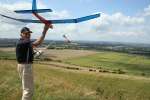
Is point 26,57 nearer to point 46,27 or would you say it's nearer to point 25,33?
point 25,33

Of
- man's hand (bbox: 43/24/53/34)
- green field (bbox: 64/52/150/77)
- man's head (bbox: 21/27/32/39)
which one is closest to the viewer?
man's hand (bbox: 43/24/53/34)

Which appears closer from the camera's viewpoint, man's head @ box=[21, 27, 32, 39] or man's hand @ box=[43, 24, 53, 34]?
man's hand @ box=[43, 24, 53, 34]

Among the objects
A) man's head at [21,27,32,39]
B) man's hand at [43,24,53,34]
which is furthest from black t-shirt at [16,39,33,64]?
man's hand at [43,24,53,34]

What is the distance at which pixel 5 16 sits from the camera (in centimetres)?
538

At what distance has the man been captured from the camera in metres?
6.27

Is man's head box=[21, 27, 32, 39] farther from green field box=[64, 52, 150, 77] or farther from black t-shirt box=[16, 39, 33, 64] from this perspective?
green field box=[64, 52, 150, 77]

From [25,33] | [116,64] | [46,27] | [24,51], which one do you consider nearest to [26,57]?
[24,51]

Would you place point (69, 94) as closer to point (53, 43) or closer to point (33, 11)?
point (53, 43)

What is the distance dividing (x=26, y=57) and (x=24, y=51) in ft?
0.47

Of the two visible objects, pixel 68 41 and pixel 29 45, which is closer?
pixel 68 41

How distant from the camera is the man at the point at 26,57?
6270mm

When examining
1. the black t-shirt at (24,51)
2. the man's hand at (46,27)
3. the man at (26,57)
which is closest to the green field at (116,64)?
the man at (26,57)

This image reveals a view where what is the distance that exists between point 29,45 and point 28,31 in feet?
0.98

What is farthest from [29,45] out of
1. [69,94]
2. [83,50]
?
[83,50]
